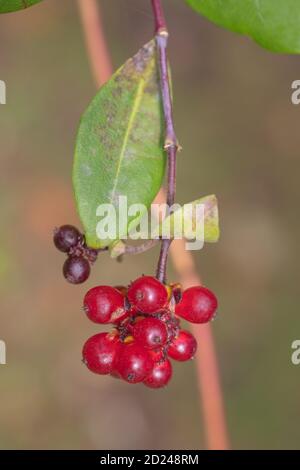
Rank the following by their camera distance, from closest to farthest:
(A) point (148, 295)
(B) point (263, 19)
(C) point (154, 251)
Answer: (A) point (148, 295) → (B) point (263, 19) → (C) point (154, 251)

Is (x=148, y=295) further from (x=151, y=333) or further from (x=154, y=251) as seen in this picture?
(x=154, y=251)

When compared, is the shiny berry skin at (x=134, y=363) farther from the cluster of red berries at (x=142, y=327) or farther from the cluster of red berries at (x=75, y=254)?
the cluster of red berries at (x=75, y=254)

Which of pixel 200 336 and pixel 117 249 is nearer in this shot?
pixel 117 249

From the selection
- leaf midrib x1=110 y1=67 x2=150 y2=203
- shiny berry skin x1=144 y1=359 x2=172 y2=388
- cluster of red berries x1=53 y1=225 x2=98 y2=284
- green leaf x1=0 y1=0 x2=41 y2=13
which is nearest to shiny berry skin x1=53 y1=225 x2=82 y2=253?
cluster of red berries x1=53 y1=225 x2=98 y2=284

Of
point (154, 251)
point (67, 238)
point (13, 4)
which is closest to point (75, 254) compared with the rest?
point (67, 238)

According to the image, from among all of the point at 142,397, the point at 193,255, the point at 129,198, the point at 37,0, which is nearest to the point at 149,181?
the point at 129,198
